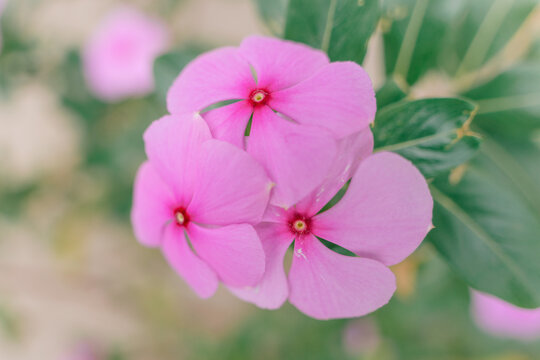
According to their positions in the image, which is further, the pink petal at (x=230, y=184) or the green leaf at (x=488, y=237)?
the green leaf at (x=488, y=237)

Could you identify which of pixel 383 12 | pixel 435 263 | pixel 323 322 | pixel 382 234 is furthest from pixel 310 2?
pixel 323 322

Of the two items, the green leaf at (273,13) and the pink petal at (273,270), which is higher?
the green leaf at (273,13)

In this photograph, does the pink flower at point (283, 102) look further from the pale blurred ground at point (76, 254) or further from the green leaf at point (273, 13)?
the pale blurred ground at point (76, 254)

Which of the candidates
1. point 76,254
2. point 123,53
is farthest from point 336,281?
point 76,254

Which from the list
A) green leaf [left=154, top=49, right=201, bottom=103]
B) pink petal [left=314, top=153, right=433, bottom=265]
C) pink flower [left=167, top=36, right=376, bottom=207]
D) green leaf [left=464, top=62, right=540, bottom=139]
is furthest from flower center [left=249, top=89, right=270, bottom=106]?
green leaf [left=464, top=62, right=540, bottom=139]

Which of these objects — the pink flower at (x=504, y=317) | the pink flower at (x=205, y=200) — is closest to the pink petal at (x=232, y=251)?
the pink flower at (x=205, y=200)

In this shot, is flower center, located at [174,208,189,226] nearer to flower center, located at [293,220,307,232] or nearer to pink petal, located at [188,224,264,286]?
pink petal, located at [188,224,264,286]
